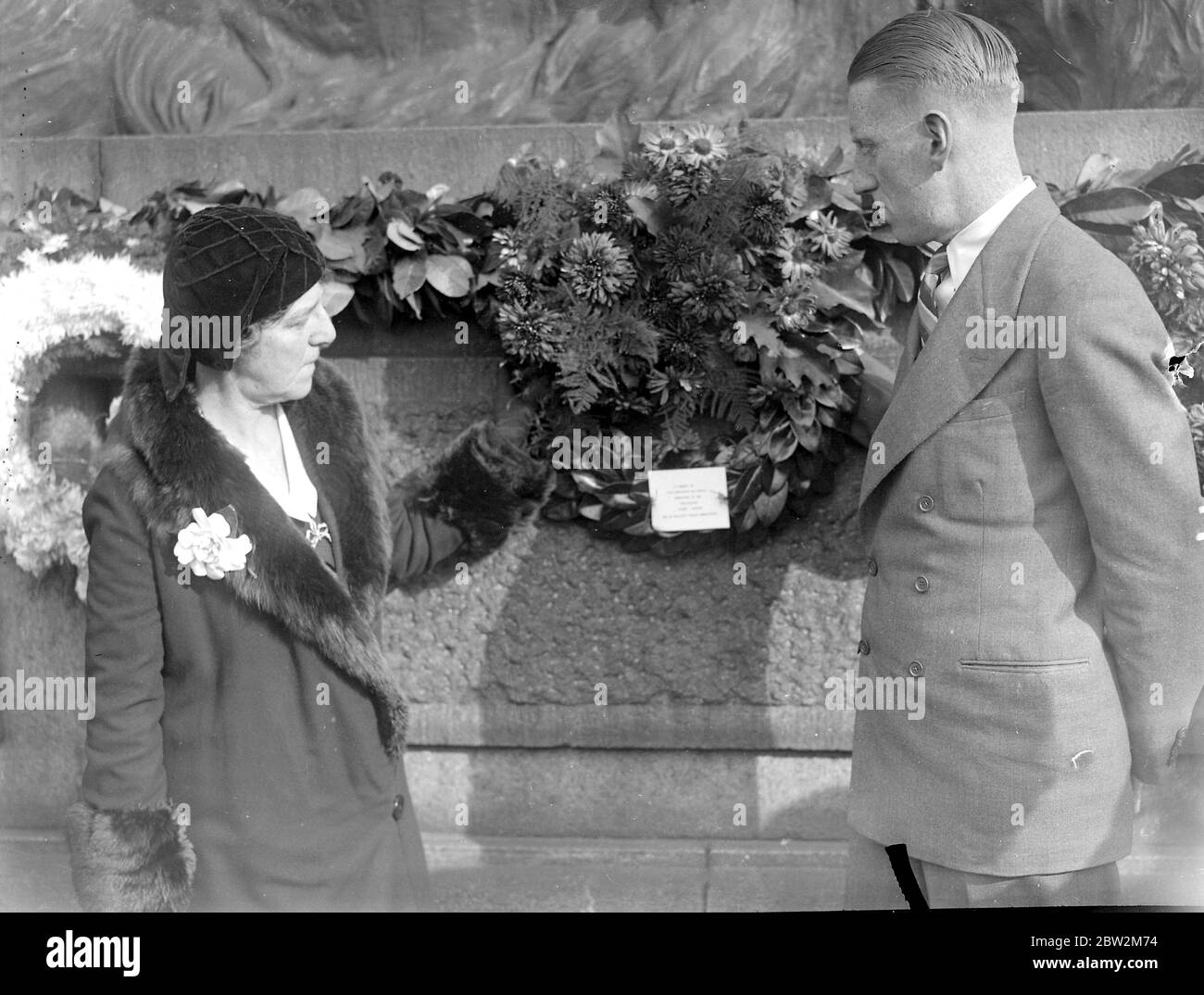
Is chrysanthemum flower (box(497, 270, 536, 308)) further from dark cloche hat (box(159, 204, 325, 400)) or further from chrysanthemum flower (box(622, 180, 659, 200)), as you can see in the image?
dark cloche hat (box(159, 204, 325, 400))

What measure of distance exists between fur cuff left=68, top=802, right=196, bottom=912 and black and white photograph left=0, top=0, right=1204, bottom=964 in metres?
0.01

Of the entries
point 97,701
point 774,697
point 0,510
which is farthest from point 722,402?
point 0,510

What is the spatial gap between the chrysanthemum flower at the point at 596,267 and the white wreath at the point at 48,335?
0.97m

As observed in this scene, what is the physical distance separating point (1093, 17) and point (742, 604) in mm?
1631

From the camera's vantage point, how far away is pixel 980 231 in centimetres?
235

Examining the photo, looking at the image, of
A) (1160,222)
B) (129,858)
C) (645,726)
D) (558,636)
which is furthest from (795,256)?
(129,858)

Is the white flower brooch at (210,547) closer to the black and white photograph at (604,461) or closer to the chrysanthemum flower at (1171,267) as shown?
the black and white photograph at (604,461)

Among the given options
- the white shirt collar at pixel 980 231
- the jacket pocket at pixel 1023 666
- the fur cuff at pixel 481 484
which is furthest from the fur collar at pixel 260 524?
the white shirt collar at pixel 980 231

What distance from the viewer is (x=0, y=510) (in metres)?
3.25

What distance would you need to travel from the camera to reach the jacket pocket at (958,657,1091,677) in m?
2.29

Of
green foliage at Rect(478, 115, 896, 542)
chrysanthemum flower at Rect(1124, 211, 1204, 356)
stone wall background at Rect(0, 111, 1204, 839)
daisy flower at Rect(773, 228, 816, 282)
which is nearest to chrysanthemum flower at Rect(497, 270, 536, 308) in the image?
green foliage at Rect(478, 115, 896, 542)

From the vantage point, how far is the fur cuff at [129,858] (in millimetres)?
2500
